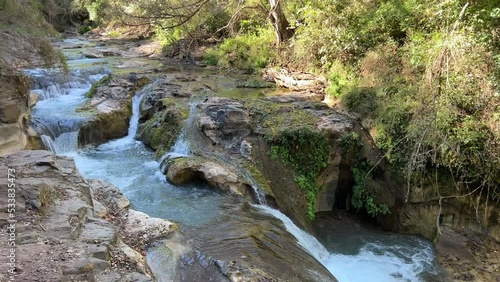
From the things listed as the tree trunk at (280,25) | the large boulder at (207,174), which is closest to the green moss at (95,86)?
the large boulder at (207,174)

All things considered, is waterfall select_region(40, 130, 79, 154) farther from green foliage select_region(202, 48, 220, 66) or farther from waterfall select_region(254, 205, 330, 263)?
green foliage select_region(202, 48, 220, 66)

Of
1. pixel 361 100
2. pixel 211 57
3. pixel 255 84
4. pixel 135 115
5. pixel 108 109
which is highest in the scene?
pixel 211 57

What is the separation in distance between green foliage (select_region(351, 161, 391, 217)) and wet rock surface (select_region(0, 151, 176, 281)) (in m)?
4.45

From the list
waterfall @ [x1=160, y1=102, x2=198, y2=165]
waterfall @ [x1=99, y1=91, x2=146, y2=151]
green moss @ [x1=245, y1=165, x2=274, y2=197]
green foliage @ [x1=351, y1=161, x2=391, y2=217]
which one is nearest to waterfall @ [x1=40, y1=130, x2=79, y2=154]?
waterfall @ [x1=99, y1=91, x2=146, y2=151]

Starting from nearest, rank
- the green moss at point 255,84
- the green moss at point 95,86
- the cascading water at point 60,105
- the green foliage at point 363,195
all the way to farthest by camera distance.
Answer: the green foliage at point 363,195 → the cascading water at point 60,105 → the green moss at point 95,86 → the green moss at point 255,84

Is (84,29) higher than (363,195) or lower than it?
higher

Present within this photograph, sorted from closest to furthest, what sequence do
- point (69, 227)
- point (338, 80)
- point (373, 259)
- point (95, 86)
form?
point (69, 227) → point (373, 259) → point (338, 80) → point (95, 86)

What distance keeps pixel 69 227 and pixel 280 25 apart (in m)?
11.4

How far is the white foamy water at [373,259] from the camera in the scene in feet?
21.0

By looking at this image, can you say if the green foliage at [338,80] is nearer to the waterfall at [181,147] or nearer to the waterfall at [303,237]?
the waterfall at [181,147]

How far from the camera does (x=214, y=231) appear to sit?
224 inches

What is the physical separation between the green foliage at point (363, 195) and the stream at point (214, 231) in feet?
1.57

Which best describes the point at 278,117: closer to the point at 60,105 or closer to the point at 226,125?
the point at 226,125

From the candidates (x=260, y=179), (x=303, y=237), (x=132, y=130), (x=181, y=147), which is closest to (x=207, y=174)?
(x=260, y=179)
